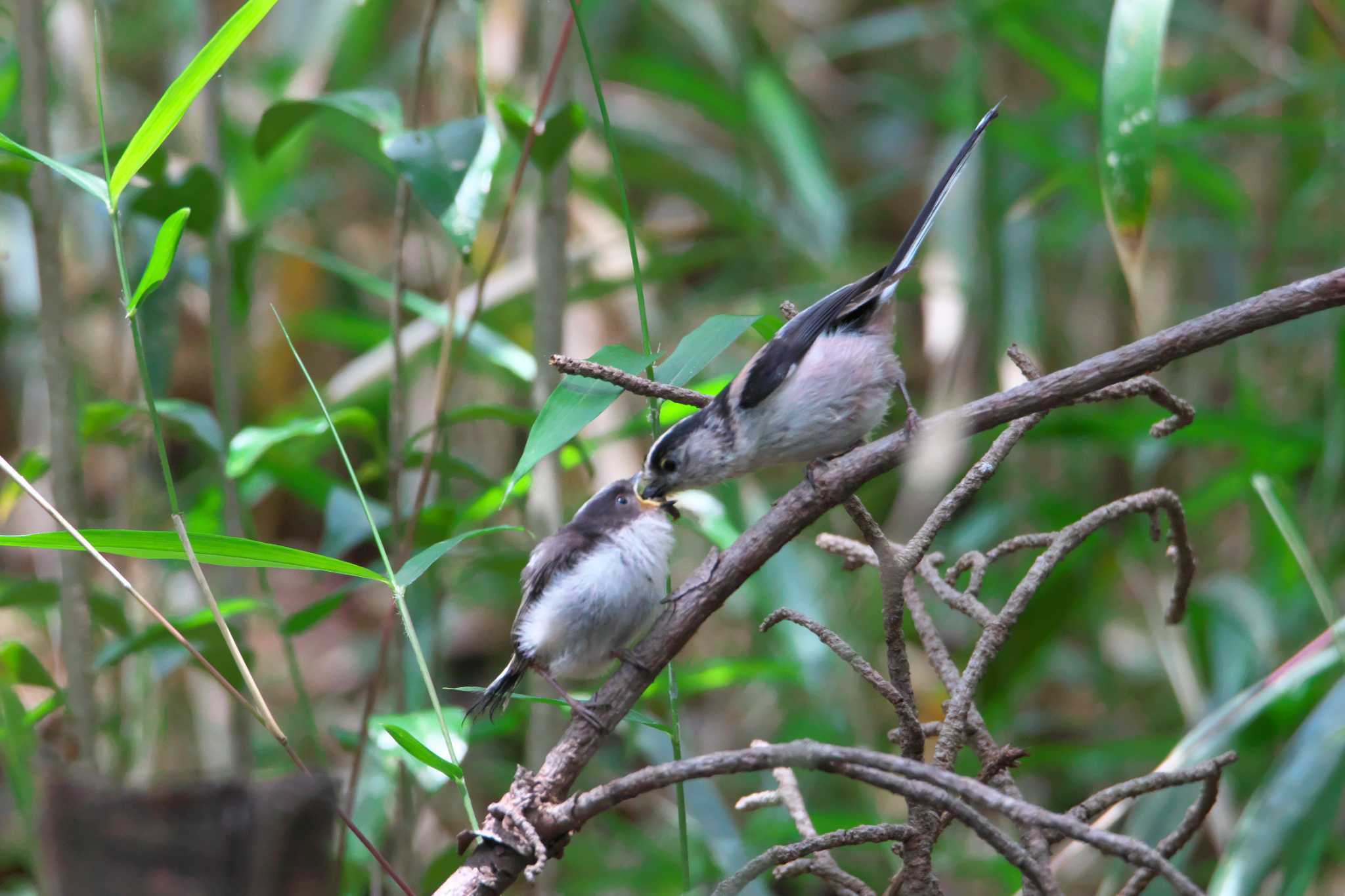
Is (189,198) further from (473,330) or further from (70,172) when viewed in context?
(70,172)

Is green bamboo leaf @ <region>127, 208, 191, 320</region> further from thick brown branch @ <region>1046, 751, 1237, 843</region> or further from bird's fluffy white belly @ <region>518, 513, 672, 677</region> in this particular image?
thick brown branch @ <region>1046, 751, 1237, 843</region>

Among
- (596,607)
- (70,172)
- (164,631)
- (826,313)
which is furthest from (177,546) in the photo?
(826,313)

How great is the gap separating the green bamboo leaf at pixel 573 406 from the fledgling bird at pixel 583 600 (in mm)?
523

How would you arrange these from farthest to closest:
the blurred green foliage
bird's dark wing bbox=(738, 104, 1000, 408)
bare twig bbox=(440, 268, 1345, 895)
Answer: the blurred green foliage
bird's dark wing bbox=(738, 104, 1000, 408)
bare twig bbox=(440, 268, 1345, 895)

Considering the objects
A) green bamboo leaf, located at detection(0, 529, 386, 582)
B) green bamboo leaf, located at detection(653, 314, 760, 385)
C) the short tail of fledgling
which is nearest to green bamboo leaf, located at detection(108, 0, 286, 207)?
green bamboo leaf, located at detection(0, 529, 386, 582)

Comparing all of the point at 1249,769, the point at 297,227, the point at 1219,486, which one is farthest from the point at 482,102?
the point at 297,227

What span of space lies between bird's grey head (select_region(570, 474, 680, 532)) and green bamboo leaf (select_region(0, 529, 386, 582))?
2.74 feet

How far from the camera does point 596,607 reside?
197 centimetres

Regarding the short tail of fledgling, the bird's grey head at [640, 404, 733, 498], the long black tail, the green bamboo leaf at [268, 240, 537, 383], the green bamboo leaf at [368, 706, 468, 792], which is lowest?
the green bamboo leaf at [368, 706, 468, 792]

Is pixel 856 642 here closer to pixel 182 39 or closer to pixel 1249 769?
pixel 1249 769

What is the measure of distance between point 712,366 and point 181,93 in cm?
247

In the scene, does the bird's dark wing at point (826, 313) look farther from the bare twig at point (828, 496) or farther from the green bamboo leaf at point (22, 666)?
the green bamboo leaf at point (22, 666)

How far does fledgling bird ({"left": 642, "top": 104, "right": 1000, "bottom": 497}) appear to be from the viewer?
1972 millimetres

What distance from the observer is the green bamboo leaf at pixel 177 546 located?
1270 mm
